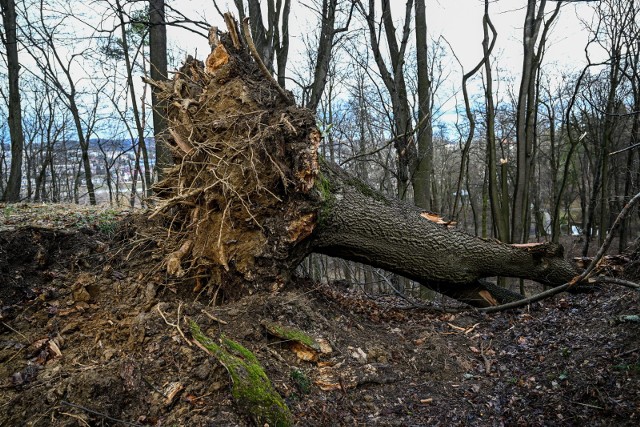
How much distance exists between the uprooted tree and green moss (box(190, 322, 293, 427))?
94 cm

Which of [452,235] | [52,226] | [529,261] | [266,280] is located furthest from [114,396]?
[529,261]

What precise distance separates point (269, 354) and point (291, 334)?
24 centimetres

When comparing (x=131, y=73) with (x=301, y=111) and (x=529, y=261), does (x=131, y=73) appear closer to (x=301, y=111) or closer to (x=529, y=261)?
(x=301, y=111)

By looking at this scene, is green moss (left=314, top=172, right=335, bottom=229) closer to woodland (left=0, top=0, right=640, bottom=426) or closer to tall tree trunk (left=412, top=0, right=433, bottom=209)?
woodland (left=0, top=0, right=640, bottom=426)

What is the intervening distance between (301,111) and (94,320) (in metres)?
2.62

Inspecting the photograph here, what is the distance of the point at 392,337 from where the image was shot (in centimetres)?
384

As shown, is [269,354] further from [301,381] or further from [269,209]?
[269,209]

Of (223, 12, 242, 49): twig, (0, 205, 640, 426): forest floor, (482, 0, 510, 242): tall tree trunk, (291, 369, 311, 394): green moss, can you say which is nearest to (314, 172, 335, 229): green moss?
(0, 205, 640, 426): forest floor

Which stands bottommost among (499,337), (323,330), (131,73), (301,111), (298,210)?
(499,337)

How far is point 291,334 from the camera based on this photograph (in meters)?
3.24

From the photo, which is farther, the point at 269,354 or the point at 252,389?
the point at 269,354

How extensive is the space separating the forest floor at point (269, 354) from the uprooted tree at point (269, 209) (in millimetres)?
374

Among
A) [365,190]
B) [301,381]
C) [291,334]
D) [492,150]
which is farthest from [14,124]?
[492,150]

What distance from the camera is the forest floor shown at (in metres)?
2.55
